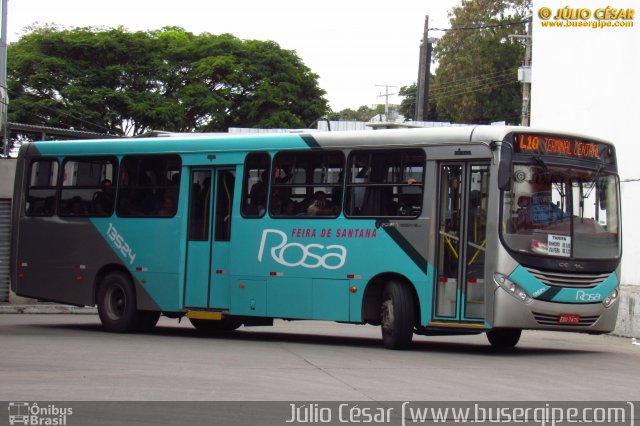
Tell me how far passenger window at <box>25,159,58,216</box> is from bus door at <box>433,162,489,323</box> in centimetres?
769

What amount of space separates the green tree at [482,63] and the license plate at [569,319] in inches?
2104

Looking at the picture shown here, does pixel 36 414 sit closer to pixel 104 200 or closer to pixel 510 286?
pixel 510 286

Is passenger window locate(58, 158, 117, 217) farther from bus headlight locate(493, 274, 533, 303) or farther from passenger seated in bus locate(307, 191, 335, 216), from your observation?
bus headlight locate(493, 274, 533, 303)

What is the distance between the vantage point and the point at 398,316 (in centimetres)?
1476

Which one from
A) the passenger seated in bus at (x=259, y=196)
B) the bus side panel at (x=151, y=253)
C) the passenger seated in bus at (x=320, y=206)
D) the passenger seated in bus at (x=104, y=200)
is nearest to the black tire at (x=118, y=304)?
the bus side panel at (x=151, y=253)

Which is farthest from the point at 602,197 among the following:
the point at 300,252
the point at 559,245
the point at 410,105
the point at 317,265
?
the point at 410,105

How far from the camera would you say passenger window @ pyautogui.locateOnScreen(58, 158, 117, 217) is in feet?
60.5

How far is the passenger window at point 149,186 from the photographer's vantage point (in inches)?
693

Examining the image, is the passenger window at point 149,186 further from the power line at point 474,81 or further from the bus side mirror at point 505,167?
the power line at point 474,81

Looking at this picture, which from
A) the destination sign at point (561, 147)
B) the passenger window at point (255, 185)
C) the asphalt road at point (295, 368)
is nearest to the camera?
the asphalt road at point (295, 368)

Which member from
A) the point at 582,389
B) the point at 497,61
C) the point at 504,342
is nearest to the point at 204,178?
the point at 504,342

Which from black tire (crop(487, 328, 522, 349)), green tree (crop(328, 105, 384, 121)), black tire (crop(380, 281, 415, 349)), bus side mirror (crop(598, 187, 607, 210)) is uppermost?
green tree (crop(328, 105, 384, 121))

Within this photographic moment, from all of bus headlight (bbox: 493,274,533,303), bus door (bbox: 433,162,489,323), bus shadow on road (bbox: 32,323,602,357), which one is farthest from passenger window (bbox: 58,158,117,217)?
bus headlight (bbox: 493,274,533,303)

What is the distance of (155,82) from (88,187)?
141 ft
